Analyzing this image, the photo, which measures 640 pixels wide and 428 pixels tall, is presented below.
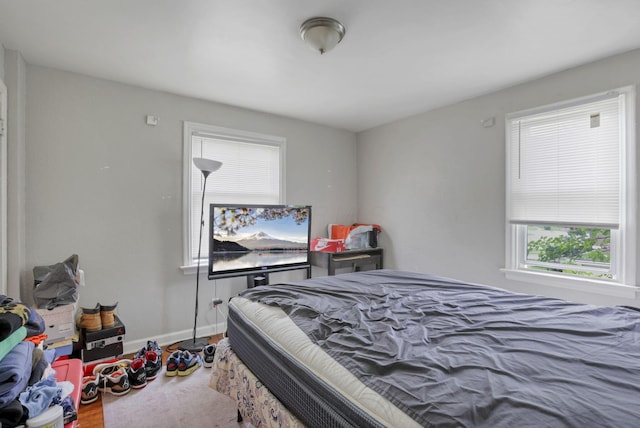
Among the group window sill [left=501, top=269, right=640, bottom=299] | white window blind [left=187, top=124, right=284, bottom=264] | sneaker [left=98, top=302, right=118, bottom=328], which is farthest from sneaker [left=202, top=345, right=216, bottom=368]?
window sill [left=501, top=269, right=640, bottom=299]

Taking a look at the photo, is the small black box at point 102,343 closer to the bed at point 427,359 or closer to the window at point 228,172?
the window at point 228,172

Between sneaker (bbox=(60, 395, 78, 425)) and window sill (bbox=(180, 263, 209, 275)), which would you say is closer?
sneaker (bbox=(60, 395, 78, 425))

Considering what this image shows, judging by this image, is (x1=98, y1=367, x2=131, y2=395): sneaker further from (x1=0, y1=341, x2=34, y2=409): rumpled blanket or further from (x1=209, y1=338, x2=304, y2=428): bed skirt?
(x1=0, y1=341, x2=34, y2=409): rumpled blanket

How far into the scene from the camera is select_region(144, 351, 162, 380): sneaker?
231 centimetres

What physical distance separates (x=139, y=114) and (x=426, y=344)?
2.99 metres

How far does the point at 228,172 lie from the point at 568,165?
3097mm

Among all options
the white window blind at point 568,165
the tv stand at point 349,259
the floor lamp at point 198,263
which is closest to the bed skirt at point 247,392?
the floor lamp at point 198,263

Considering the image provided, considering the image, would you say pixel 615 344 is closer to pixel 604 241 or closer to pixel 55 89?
pixel 604 241

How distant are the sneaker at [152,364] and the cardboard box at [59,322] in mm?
559

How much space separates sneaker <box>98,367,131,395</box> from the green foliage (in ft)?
11.1

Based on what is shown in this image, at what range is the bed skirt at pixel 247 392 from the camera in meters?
1.19

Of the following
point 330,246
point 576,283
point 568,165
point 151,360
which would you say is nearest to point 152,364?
point 151,360

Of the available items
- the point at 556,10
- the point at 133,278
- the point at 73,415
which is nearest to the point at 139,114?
the point at 133,278

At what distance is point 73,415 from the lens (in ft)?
4.15
